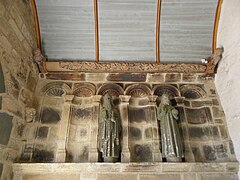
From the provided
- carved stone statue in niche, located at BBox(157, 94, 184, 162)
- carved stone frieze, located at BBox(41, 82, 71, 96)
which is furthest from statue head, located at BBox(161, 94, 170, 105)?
carved stone frieze, located at BBox(41, 82, 71, 96)

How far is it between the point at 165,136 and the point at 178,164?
1.11 ft

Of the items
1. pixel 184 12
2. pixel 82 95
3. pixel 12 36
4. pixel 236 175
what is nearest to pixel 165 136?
pixel 236 175

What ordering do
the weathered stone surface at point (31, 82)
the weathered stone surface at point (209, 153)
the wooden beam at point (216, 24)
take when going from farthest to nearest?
the wooden beam at point (216, 24), the weathered stone surface at point (31, 82), the weathered stone surface at point (209, 153)

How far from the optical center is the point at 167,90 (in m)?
2.89

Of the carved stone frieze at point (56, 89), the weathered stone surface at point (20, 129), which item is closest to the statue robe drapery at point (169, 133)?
the carved stone frieze at point (56, 89)

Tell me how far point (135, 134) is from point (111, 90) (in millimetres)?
734

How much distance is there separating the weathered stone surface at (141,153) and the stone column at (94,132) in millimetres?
476

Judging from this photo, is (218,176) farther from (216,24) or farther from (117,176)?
(216,24)

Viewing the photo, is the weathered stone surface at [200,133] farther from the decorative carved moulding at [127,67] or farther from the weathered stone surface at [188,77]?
the decorative carved moulding at [127,67]

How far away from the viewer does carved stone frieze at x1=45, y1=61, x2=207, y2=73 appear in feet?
9.45

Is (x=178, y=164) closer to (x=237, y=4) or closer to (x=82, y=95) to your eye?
(x=82, y=95)

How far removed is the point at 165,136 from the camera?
2.36 m

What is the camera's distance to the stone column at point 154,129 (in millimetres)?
2346

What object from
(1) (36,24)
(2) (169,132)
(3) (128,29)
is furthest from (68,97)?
(2) (169,132)
